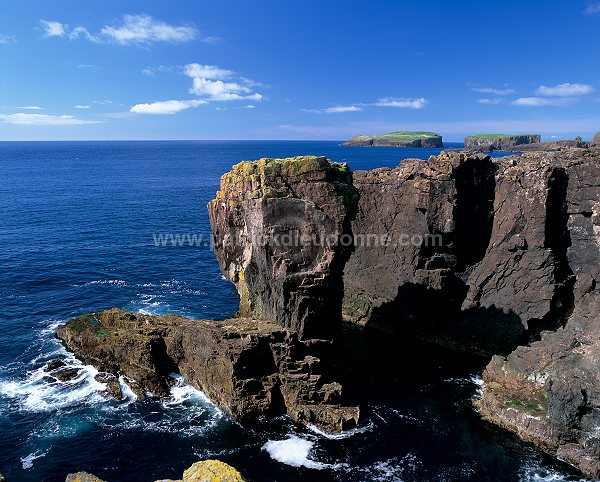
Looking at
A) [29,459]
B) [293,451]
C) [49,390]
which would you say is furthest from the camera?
[49,390]

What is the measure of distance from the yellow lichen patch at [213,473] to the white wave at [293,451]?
17.4m

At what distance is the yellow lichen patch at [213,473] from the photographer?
14.4m

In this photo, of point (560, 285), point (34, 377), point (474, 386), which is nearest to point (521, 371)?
point (474, 386)

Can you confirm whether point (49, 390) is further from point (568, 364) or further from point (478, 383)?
point (568, 364)

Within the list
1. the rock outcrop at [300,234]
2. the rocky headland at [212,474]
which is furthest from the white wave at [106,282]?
the rocky headland at [212,474]

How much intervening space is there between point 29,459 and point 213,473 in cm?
2351

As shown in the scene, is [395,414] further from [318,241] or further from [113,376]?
[113,376]

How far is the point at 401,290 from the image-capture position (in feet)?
176

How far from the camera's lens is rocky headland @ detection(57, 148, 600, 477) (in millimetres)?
36500

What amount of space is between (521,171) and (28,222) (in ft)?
304

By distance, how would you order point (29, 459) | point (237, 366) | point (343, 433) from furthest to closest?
1. point (237, 366)
2. point (343, 433)
3. point (29, 459)

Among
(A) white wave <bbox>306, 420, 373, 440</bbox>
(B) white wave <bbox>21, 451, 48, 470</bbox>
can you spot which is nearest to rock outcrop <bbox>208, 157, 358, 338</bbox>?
(A) white wave <bbox>306, 420, 373, 440</bbox>

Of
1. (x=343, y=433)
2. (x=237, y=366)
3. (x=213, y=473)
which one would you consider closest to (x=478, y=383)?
(x=343, y=433)

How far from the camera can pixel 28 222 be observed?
95.2m
